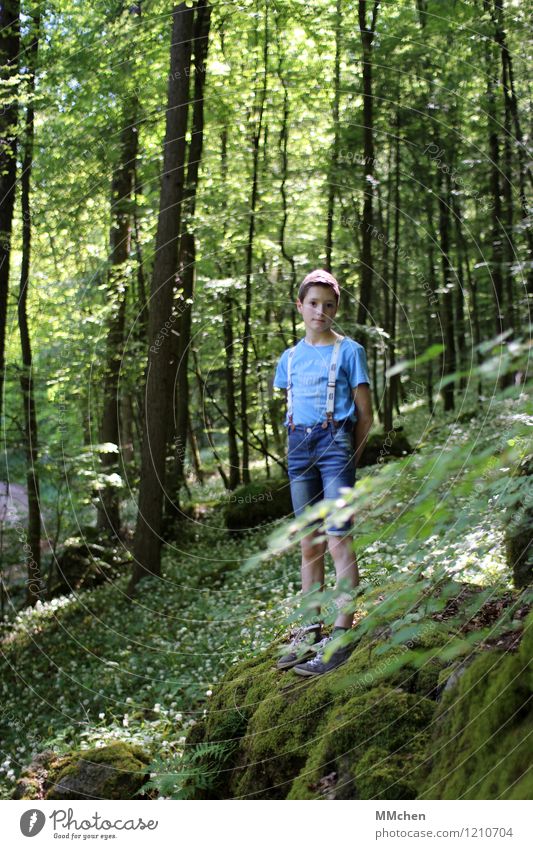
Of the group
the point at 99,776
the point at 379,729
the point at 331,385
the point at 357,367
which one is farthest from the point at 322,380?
the point at 99,776

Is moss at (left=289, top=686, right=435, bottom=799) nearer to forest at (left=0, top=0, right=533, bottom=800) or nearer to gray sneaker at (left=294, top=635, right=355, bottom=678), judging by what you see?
forest at (left=0, top=0, right=533, bottom=800)

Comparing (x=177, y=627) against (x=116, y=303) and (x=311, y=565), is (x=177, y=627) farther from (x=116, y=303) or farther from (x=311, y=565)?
(x=116, y=303)

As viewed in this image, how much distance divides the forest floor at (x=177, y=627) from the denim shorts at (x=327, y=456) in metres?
0.39

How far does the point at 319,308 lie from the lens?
12.3 ft

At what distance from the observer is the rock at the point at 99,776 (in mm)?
4234

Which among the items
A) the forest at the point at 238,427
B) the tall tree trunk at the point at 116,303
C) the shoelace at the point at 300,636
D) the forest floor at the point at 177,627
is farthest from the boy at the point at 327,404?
the tall tree trunk at the point at 116,303

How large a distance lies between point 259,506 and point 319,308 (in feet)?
22.0

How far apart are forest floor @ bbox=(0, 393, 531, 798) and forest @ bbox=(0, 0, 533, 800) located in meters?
0.04

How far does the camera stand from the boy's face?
377 centimetres

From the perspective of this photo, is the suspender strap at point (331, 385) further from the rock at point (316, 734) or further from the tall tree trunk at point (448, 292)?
the tall tree trunk at point (448, 292)

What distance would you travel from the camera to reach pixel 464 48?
9938mm

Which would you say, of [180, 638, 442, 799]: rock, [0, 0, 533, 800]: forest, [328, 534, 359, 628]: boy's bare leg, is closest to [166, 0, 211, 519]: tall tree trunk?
[0, 0, 533, 800]: forest
